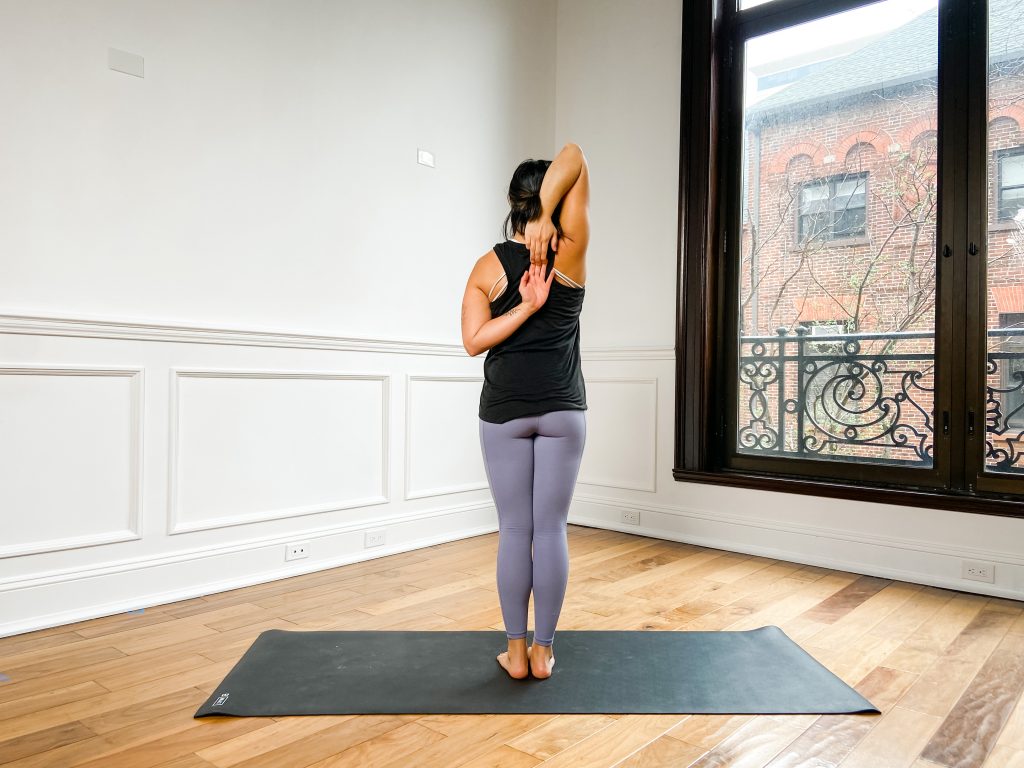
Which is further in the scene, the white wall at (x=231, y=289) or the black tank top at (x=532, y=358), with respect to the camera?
the white wall at (x=231, y=289)

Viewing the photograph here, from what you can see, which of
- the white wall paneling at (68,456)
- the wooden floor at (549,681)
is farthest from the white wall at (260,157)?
the wooden floor at (549,681)

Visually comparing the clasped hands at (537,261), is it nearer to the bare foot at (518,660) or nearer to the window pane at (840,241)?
the bare foot at (518,660)

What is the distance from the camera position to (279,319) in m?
3.15

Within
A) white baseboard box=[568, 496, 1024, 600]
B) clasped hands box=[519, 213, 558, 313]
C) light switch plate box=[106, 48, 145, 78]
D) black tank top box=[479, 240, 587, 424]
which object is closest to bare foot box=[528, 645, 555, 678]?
black tank top box=[479, 240, 587, 424]

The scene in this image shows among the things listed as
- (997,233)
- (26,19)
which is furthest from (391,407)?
(997,233)

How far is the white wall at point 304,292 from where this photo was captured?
8.18ft

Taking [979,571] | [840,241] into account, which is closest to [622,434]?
[840,241]

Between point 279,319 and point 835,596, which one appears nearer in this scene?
point 835,596

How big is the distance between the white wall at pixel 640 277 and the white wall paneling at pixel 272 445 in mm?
1418

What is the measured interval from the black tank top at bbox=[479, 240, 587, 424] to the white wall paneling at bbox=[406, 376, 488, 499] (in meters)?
1.74

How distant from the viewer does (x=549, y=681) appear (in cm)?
202

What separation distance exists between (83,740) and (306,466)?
5.34ft

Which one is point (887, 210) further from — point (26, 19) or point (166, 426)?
point (26, 19)

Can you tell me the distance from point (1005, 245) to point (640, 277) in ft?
5.66
